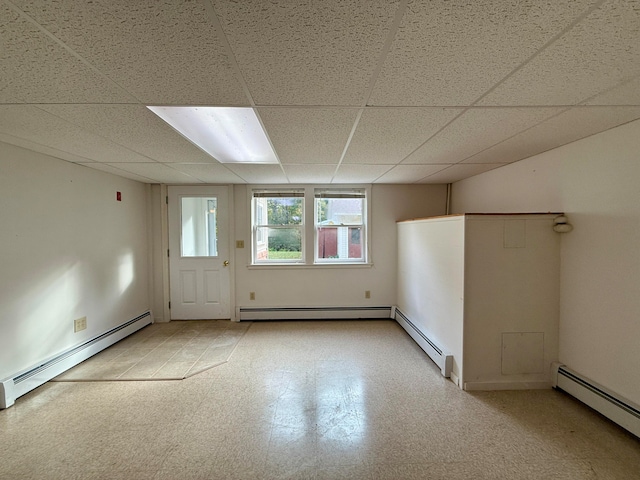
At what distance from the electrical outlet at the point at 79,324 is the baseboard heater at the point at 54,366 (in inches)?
6.4

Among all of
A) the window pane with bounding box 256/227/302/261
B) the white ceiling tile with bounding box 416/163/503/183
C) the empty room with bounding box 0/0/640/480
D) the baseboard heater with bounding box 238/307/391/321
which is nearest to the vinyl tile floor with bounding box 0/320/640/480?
the empty room with bounding box 0/0/640/480

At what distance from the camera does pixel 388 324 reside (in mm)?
3654

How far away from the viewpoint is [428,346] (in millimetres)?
2699

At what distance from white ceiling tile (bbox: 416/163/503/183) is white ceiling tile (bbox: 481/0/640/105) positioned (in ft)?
4.61

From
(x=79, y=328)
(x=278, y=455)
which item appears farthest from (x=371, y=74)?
(x=79, y=328)

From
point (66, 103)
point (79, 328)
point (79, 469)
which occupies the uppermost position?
point (66, 103)

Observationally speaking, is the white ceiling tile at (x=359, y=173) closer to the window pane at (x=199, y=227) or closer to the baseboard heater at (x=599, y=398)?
the window pane at (x=199, y=227)

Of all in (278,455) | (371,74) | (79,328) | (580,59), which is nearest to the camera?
(580,59)

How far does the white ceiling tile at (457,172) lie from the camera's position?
2.75 m

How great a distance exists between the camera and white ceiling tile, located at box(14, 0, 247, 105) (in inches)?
32.0

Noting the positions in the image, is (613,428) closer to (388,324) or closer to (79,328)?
(388,324)

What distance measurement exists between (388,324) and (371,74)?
10.8ft

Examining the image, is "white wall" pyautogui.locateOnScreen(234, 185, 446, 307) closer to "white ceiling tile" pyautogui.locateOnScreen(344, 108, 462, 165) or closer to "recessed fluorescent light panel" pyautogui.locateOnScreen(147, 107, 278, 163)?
"recessed fluorescent light panel" pyautogui.locateOnScreen(147, 107, 278, 163)

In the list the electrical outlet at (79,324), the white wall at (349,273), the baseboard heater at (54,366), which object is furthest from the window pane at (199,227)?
the electrical outlet at (79,324)
